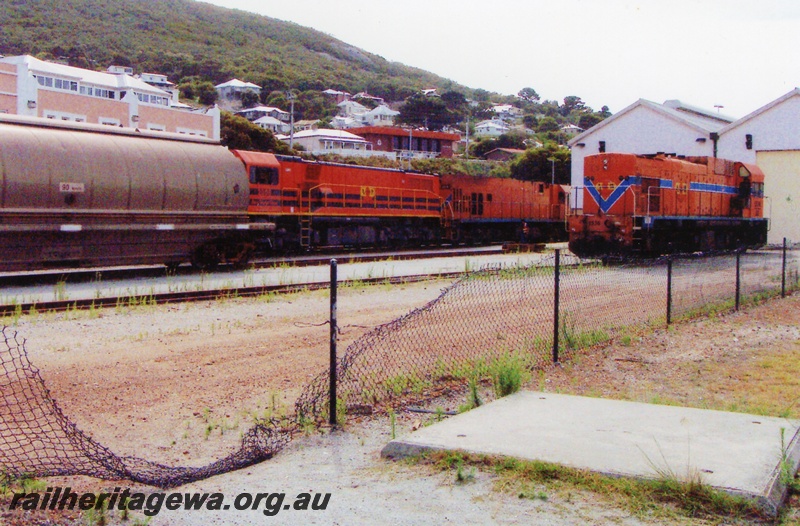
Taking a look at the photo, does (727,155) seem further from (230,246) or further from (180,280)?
(180,280)

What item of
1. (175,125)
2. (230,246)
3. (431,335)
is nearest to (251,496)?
(431,335)

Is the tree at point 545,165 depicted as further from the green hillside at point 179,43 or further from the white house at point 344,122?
the green hillside at point 179,43

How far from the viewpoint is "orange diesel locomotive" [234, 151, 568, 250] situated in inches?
1024

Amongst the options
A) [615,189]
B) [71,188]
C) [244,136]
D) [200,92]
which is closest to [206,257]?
[71,188]

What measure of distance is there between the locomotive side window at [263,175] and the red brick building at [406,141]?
7363cm

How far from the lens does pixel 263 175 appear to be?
A: 24.9 m

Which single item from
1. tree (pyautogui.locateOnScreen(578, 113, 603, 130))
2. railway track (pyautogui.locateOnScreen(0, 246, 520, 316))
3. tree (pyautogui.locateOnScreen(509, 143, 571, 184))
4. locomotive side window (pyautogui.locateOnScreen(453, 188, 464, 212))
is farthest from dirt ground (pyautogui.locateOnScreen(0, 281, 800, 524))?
tree (pyautogui.locateOnScreen(578, 113, 603, 130))

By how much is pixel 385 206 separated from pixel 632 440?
25.9m

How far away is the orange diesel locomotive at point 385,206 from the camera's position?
26.0m

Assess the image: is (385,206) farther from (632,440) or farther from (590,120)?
(590,120)

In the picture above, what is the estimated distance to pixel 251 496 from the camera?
4855 mm

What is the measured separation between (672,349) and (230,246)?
44.6 feet

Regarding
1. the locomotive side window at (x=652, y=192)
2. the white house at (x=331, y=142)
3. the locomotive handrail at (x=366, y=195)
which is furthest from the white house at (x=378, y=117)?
the locomotive side window at (x=652, y=192)

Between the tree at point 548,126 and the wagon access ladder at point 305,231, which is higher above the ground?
the tree at point 548,126
